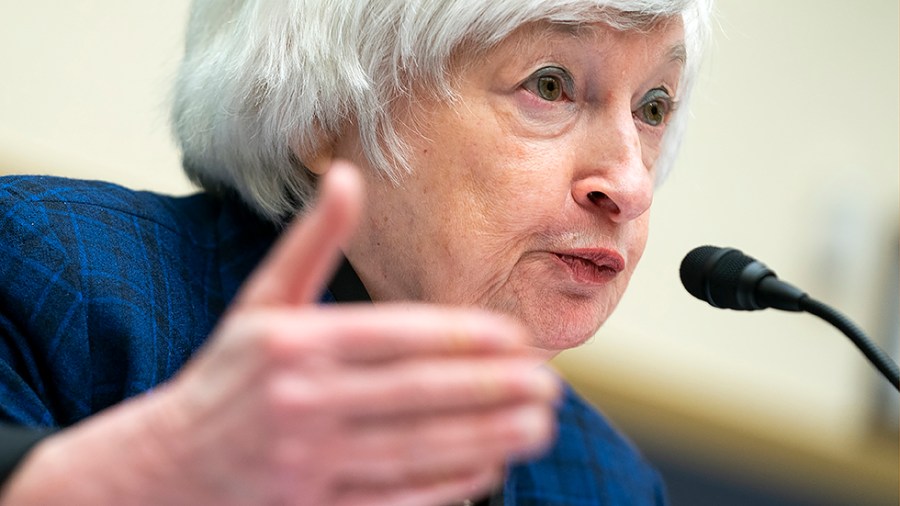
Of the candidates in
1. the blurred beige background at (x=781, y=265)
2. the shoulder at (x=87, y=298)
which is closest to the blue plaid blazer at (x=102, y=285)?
the shoulder at (x=87, y=298)

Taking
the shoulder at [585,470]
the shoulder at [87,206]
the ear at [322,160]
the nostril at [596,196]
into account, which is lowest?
the shoulder at [585,470]

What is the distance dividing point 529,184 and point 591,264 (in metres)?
0.14

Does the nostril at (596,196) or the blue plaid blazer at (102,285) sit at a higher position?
the nostril at (596,196)

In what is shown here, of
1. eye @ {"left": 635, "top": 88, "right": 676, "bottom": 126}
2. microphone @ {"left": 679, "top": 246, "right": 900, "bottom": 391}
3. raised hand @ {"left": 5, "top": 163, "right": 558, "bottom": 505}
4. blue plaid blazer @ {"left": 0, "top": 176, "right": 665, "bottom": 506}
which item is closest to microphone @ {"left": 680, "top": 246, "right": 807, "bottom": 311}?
microphone @ {"left": 679, "top": 246, "right": 900, "bottom": 391}

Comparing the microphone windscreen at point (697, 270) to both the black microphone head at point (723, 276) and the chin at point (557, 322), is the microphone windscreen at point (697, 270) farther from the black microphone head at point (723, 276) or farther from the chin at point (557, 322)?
the chin at point (557, 322)

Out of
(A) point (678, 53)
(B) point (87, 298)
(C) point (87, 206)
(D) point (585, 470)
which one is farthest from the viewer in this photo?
(D) point (585, 470)

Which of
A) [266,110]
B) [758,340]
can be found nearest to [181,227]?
[266,110]

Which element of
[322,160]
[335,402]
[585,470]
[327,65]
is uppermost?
[327,65]

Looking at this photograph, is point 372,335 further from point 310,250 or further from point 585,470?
point 585,470

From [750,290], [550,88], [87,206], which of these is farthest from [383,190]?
[750,290]

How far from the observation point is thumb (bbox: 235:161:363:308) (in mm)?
661

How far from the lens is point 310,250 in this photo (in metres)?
0.68

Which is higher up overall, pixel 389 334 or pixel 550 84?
pixel 550 84

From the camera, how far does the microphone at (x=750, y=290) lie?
1318 millimetres
